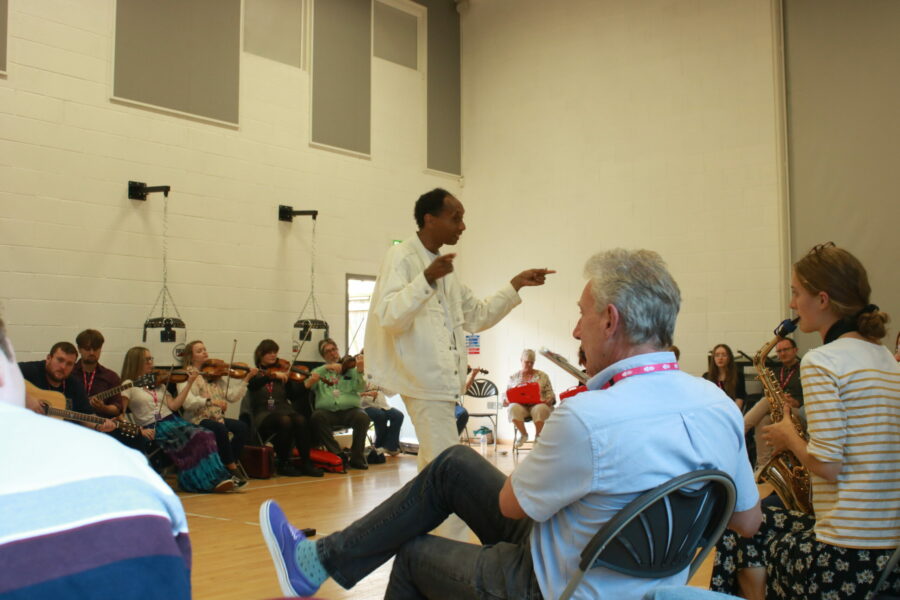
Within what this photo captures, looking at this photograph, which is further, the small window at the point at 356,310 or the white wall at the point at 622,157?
the small window at the point at 356,310

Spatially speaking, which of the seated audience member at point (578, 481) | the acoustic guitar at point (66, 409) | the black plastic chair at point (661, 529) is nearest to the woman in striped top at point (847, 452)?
the seated audience member at point (578, 481)

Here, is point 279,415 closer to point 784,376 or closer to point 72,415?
point 72,415

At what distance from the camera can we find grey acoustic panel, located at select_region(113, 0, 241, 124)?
290 inches

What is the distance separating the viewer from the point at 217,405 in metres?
6.76

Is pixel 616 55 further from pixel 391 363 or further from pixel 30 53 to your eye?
pixel 391 363

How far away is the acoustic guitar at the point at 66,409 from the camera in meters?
5.03

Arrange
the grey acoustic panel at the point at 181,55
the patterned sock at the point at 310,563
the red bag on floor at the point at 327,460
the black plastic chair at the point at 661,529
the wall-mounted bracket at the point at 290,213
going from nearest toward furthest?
the black plastic chair at the point at 661,529, the patterned sock at the point at 310,563, the red bag on floor at the point at 327,460, the grey acoustic panel at the point at 181,55, the wall-mounted bracket at the point at 290,213

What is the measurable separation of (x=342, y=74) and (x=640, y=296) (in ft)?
26.6

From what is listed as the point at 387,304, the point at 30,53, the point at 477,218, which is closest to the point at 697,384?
the point at 387,304

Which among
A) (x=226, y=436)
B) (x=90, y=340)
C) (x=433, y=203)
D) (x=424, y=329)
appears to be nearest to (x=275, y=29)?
(x=90, y=340)

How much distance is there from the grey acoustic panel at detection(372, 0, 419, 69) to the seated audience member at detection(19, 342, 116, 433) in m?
5.53

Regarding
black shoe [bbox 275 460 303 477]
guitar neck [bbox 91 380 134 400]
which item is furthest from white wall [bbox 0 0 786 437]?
black shoe [bbox 275 460 303 477]

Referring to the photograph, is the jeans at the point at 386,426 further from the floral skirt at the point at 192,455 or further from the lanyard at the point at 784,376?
the lanyard at the point at 784,376

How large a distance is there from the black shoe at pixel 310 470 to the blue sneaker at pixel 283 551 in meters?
5.18
